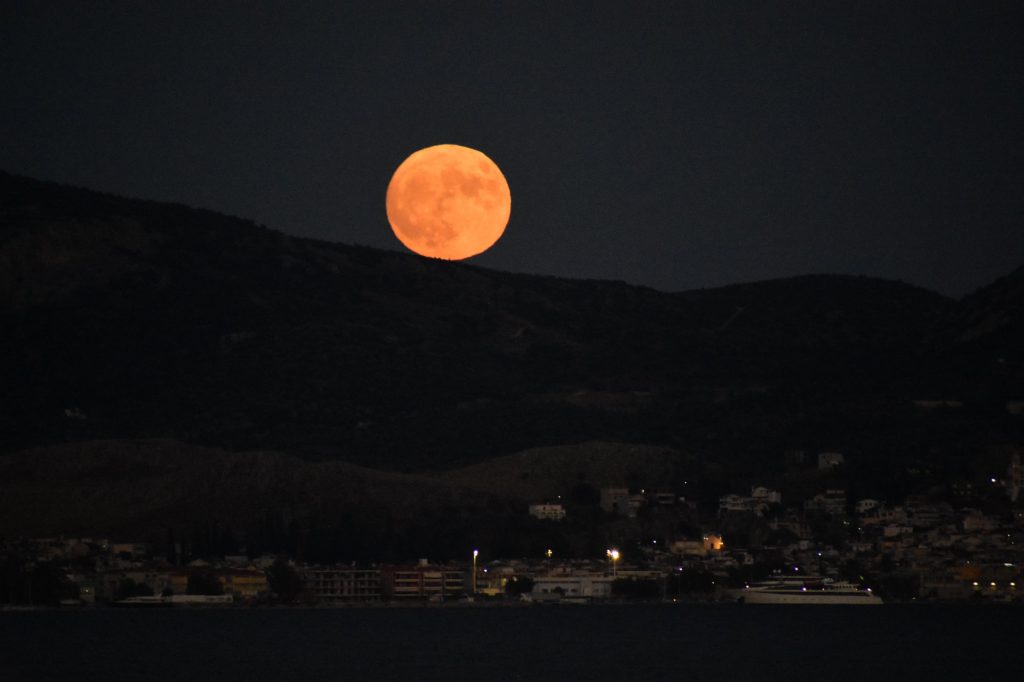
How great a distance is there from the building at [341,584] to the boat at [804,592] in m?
25.4

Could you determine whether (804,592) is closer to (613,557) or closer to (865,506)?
(613,557)

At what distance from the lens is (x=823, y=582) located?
149 m

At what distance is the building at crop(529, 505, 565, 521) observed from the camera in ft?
586

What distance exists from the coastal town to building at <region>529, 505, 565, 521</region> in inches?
48.8

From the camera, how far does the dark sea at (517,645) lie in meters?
79.3

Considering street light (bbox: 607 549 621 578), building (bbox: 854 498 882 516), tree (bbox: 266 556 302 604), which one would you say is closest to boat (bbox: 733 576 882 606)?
street light (bbox: 607 549 621 578)

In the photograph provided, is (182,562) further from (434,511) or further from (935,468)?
(935,468)

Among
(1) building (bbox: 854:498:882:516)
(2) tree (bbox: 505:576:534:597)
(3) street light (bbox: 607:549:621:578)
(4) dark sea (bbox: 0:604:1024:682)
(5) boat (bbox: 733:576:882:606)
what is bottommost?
(4) dark sea (bbox: 0:604:1024:682)

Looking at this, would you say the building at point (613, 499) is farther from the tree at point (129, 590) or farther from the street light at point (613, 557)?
the tree at point (129, 590)

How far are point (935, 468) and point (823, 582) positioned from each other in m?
46.2

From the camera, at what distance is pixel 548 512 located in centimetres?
17925

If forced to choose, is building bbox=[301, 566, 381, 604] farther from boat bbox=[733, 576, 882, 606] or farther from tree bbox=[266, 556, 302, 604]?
boat bbox=[733, 576, 882, 606]

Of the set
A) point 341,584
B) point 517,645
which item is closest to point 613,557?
point 341,584

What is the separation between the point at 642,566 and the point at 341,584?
23.3 meters
